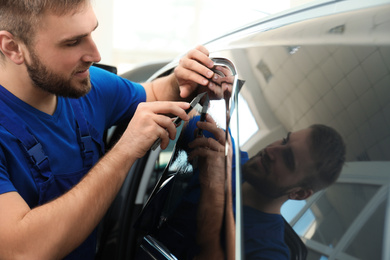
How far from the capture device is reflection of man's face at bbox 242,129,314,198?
885 millimetres

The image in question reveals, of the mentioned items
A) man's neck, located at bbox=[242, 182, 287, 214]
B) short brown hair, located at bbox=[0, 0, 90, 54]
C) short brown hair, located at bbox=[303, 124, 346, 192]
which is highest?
short brown hair, located at bbox=[0, 0, 90, 54]

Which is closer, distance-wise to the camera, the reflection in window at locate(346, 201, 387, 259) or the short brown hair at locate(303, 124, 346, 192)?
the reflection in window at locate(346, 201, 387, 259)

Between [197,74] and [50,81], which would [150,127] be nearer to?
[197,74]

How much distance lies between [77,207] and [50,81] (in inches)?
18.2

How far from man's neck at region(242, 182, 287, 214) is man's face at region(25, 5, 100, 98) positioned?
819 millimetres

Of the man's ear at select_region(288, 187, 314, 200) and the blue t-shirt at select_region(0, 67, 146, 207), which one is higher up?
the man's ear at select_region(288, 187, 314, 200)

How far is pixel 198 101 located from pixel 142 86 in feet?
2.17

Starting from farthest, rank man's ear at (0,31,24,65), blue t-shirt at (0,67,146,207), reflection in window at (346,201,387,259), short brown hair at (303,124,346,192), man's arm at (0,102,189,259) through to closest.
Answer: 1. man's ear at (0,31,24,65)
2. blue t-shirt at (0,67,146,207)
3. man's arm at (0,102,189,259)
4. short brown hair at (303,124,346,192)
5. reflection in window at (346,201,387,259)

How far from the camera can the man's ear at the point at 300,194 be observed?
859 mm

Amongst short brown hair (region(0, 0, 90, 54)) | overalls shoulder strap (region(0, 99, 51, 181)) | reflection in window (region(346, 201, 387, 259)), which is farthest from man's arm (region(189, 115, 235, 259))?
short brown hair (region(0, 0, 90, 54))

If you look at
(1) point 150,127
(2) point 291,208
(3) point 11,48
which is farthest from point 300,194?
(3) point 11,48

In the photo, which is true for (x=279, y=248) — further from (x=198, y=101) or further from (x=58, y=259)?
(x=58, y=259)

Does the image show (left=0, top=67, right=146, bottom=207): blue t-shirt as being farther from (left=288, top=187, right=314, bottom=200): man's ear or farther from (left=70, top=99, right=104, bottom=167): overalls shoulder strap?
(left=288, top=187, right=314, bottom=200): man's ear

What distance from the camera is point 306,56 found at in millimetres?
1015
